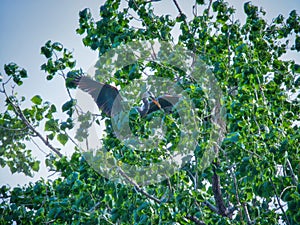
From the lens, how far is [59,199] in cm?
490

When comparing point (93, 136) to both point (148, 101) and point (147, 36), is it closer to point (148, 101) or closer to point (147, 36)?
point (148, 101)

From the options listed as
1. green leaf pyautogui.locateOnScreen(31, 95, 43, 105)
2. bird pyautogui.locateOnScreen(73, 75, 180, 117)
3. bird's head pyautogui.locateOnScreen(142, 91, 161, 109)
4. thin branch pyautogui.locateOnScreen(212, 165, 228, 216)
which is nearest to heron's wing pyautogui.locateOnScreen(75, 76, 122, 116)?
bird pyautogui.locateOnScreen(73, 75, 180, 117)

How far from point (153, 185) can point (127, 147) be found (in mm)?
633

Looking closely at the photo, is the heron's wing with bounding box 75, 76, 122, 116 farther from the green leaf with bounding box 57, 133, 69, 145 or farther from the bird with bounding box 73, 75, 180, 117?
the green leaf with bounding box 57, 133, 69, 145

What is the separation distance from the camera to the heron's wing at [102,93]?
6.29 meters

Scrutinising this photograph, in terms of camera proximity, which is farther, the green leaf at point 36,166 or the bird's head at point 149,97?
the green leaf at point 36,166

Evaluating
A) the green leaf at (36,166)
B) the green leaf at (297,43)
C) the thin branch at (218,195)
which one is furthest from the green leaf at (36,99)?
the green leaf at (297,43)

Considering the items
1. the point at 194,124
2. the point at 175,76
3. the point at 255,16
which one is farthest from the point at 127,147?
the point at 255,16

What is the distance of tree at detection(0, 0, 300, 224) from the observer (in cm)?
449

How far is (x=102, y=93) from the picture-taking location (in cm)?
651

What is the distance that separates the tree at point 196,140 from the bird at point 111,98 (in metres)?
0.25

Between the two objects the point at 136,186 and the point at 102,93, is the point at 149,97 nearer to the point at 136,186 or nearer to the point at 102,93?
the point at 102,93

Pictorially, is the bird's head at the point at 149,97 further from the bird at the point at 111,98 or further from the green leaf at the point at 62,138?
the green leaf at the point at 62,138

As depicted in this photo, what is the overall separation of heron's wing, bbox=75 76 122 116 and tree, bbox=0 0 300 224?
25 centimetres
